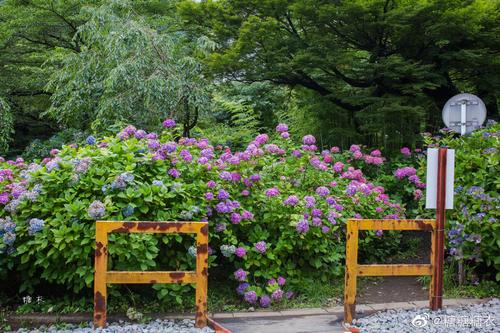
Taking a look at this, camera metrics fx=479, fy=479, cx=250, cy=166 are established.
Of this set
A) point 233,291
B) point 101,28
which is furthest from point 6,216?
point 101,28

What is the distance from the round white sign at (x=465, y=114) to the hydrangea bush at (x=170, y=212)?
1922 mm

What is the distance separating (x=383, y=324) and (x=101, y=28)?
25.0 ft

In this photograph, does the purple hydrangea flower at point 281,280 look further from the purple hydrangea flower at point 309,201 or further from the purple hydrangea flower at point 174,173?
the purple hydrangea flower at point 174,173

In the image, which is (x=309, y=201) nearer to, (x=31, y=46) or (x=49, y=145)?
(x=49, y=145)

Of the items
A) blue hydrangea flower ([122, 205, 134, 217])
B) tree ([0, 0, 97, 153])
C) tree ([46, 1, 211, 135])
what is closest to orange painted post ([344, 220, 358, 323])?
blue hydrangea flower ([122, 205, 134, 217])

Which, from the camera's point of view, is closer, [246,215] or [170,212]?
[170,212]

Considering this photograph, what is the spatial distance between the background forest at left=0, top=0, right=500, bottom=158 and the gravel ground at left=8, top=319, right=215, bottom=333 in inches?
149

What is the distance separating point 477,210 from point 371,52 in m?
4.32

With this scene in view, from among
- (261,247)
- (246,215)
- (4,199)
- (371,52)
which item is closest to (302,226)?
(261,247)

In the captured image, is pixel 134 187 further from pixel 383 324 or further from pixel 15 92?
pixel 15 92

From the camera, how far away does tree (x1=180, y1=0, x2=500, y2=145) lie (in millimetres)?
7844

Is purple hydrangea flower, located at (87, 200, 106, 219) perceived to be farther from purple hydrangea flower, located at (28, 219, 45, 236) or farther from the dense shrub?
the dense shrub

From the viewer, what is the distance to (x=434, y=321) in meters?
4.09

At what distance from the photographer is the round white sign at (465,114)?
666cm
